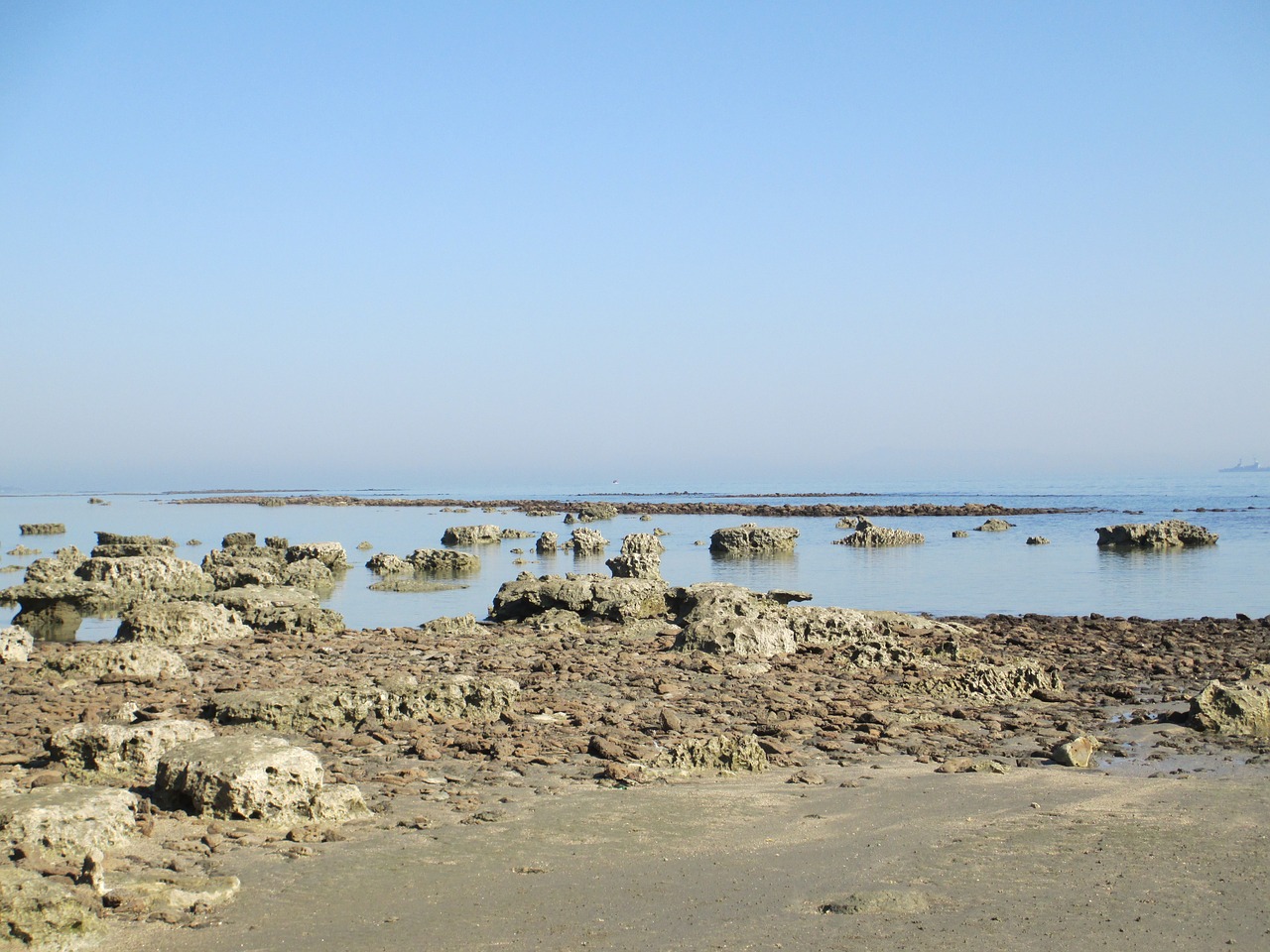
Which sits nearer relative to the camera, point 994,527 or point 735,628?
point 735,628

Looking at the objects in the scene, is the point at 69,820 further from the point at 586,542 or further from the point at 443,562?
the point at 586,542

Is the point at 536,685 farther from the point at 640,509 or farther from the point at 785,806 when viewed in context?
the point at 640,509

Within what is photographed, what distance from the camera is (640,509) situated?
73688 mm

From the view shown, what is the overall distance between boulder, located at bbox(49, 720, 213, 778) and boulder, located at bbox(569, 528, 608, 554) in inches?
1166

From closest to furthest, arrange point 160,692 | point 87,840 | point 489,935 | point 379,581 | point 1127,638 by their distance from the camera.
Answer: point 489,935
point 87,840
point 160,692
point 1127,638
point 379,581

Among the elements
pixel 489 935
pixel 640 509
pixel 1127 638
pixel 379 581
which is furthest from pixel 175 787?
pixel 640 509

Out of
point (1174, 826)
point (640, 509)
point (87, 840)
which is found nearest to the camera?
point (87, 840)

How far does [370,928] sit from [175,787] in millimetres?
2203

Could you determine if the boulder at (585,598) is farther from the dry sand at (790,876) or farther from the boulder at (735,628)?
the dry sand at (790,876)

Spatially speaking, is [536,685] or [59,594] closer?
[536,685]

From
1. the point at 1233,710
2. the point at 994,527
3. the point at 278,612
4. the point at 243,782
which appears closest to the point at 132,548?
the point at 278,612

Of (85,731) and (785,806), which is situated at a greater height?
(85,731)

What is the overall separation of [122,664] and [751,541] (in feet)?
90.4

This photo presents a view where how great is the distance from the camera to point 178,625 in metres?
14.3
